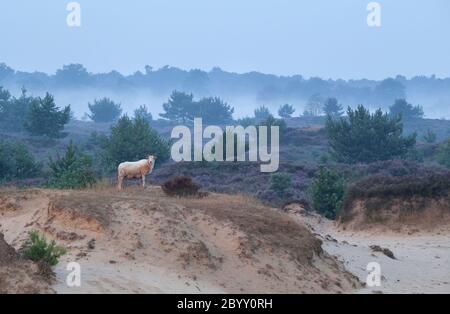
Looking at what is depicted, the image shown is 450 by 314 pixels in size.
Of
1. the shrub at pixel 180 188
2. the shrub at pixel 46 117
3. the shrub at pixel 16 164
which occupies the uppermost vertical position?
the shrub at pixel 46 117

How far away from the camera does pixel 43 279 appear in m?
11.9

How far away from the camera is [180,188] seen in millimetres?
21031

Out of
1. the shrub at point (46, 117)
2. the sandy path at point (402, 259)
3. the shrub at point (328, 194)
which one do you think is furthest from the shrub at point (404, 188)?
the shrub at point (46, 117)

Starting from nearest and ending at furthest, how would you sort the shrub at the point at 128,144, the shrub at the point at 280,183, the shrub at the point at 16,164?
the shrub at the point at 280,183
the shrub at the point at 16,164
the shrub at the point at 128,144

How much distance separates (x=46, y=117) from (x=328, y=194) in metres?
41.0

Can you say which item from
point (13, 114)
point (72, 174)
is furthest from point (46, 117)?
point (72, 174)

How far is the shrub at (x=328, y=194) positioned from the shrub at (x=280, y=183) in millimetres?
5758

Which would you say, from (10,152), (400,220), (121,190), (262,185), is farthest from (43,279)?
(10,152)

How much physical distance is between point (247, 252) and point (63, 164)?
18522mm

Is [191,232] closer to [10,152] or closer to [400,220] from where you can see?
[400,220]

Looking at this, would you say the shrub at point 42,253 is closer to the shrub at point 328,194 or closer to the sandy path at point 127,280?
the sandy path at point 127,280

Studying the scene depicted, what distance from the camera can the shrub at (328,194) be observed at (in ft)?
109

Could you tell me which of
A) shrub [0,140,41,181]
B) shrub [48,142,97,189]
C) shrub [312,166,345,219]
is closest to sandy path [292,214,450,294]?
shrub [312,166,345,219]

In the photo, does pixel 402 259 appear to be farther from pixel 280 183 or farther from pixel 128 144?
pixel 128 144
